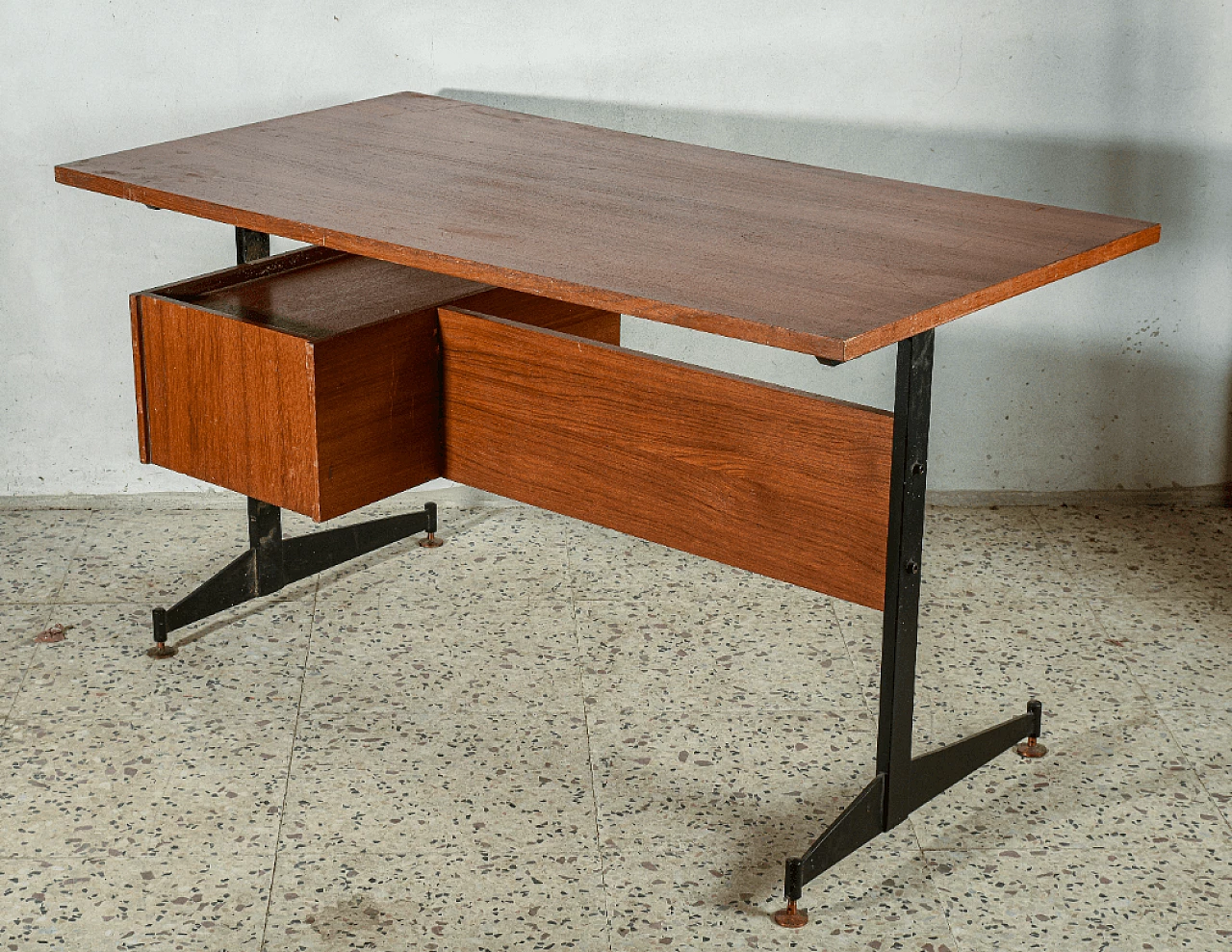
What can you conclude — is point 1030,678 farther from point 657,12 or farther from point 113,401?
point 113,401

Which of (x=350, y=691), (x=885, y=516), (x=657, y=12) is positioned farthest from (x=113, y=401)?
(x=885, y=516)

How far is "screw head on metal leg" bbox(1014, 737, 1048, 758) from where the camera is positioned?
2.55 meters

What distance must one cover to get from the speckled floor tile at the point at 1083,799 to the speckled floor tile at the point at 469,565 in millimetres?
918

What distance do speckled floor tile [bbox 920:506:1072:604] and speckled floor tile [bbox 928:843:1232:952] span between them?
82cm

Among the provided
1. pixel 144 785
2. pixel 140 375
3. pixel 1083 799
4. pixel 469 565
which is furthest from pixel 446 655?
pixel 1083 799

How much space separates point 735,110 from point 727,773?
143 centimetres

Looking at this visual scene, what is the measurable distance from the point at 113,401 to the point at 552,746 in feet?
4.71

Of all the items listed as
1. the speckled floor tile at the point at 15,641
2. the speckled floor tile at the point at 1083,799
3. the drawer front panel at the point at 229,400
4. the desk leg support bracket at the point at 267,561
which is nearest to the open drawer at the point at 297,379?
the drawer front panel at the point at 229,400

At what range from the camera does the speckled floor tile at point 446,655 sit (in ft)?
8.95

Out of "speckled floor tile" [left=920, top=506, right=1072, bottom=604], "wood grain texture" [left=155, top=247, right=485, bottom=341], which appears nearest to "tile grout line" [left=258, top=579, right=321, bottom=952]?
"wood grain texture" [left=155, top=247, right=485, bottom=341]

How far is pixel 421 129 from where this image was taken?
279 centimetres

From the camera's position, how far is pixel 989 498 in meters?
3.54

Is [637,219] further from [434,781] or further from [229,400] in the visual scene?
[434,781]

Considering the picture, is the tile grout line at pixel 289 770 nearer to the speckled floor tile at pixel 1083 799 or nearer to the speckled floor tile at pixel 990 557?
the speckled floor tile at pixel 1083 799
